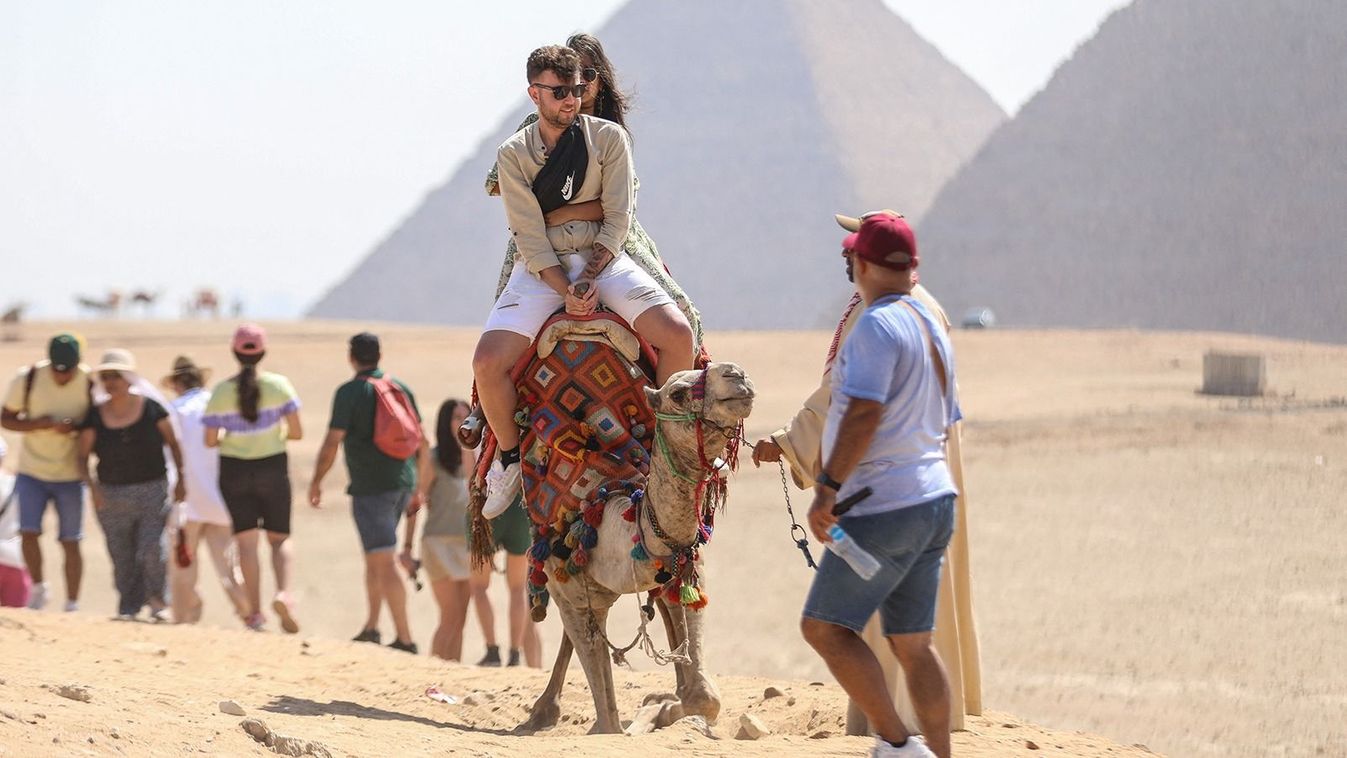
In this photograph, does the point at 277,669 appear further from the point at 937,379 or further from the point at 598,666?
the point at 937,379

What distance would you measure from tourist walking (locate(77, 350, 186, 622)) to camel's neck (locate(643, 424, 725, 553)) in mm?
5739

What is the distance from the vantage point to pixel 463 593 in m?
11.0

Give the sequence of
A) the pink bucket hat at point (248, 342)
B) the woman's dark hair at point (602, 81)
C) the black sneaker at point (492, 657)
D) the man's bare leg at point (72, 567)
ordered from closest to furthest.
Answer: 1. the woman's dark hair at point (602, 81)
2. the black sneaker at point (492, 657)
3. the pink bucket hat at point (248, 342)
4. the man's bare leg at point (72, 567)

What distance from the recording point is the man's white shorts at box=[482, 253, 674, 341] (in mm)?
7121

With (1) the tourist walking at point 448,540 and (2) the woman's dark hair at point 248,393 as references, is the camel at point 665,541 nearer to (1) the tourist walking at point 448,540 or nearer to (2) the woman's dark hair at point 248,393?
(1) the tourist walking at point 448,540

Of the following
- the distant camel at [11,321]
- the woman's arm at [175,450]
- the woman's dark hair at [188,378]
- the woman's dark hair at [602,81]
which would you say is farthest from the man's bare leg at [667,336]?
the distant camel at [11,321]

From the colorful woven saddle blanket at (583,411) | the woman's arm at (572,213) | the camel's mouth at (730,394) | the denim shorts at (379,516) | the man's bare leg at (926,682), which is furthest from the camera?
the denim shorts at (379,516)

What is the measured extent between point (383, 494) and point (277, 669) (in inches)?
70.1

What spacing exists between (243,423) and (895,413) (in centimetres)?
655

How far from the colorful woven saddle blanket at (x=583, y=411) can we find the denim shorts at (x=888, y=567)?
5.34 ft

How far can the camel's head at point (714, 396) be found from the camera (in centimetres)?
589

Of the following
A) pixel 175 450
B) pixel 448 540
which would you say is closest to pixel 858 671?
pixel 448 540

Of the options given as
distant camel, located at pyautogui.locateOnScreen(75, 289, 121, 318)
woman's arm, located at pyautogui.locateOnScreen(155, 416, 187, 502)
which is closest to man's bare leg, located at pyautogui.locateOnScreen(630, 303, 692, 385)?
woman's arm, located at pyautogui.locateOnScreen(155, 416, 187, 502)

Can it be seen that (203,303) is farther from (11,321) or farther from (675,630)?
(675,630)
